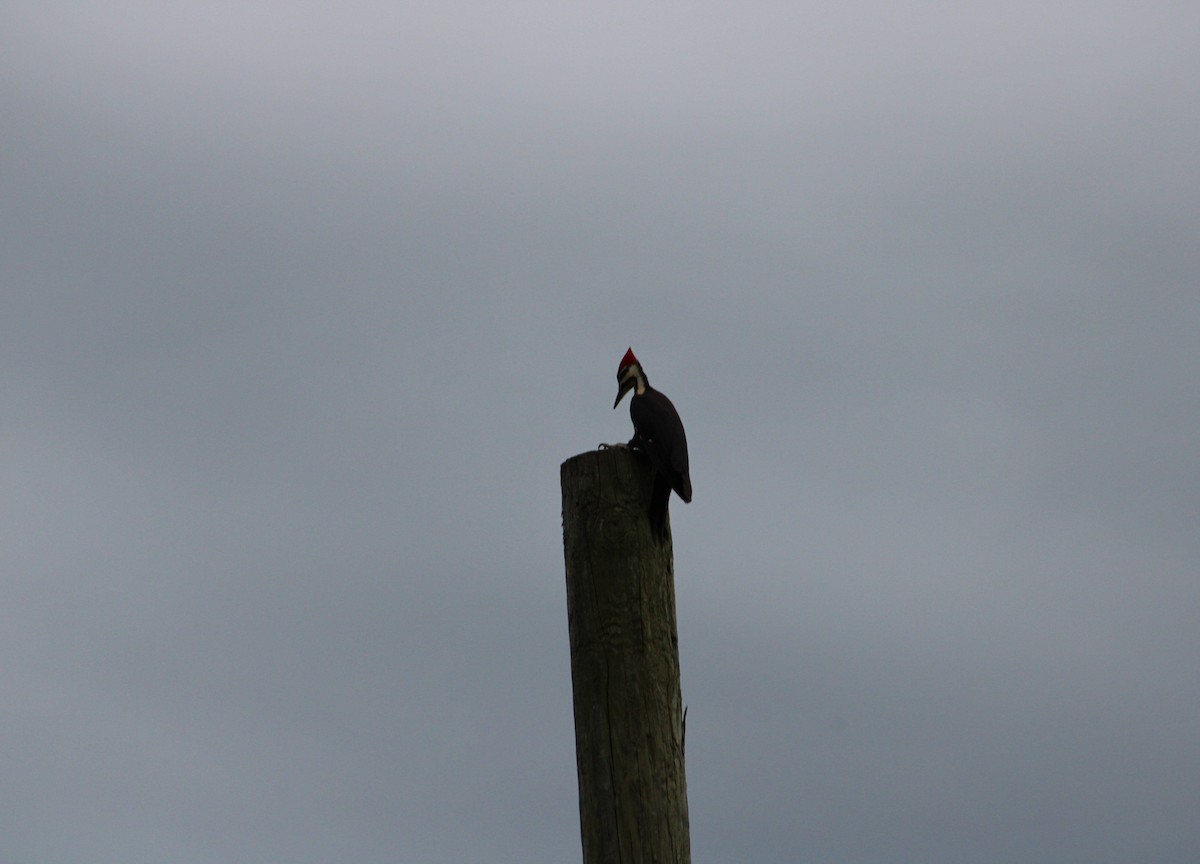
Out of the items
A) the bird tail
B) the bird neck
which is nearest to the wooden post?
the bird tail

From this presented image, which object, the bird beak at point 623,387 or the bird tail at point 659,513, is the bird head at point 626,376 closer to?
the bird beak at point 623,387

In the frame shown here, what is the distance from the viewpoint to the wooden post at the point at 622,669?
4.23m

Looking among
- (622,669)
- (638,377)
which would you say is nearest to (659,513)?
(622,669)

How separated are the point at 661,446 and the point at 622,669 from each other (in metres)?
1.28

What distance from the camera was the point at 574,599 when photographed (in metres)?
4.61

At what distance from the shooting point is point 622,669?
4.41 metres

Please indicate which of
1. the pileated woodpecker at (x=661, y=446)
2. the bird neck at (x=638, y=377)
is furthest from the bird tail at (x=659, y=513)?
the bird neck at (x=638, y=377)

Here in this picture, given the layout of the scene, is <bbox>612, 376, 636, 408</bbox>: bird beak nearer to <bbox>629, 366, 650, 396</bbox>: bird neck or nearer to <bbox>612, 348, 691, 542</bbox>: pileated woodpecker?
<bbox>629, 366, 650, 396</bbox>: bird neck

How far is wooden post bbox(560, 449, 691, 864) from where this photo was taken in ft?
13.9

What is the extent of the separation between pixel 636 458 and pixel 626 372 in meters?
2.82

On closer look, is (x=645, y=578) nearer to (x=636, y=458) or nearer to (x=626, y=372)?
(x=636, y=458)

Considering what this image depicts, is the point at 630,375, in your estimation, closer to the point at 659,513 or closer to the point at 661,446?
the point at 661,446

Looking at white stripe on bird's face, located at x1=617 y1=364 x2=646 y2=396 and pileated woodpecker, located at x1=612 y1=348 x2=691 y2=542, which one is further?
white stripe on bird's face, located at x1=617 y1=364 x2=646 y2=396

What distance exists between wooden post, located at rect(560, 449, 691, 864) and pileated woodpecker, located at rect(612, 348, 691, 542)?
0.20ft
